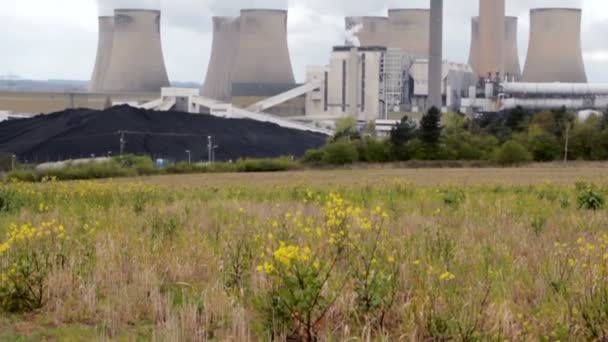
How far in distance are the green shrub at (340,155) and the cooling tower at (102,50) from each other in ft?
78.9

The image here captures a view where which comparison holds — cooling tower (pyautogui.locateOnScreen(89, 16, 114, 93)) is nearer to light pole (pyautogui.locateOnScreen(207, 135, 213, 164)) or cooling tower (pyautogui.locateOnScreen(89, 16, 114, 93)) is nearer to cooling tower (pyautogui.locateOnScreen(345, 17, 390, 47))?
cooling tower (pyautogui.locateOnScreen(345, 17, 390, 47))

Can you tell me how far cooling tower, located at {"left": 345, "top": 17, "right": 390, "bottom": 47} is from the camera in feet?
168

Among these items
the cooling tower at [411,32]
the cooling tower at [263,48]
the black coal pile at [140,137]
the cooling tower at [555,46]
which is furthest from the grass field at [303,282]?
the cooling tower at [411,32]

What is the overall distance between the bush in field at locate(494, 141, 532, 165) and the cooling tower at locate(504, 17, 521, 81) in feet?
95.3

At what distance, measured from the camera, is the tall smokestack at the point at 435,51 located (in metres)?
38.7

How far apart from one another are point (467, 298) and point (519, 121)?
102 feet

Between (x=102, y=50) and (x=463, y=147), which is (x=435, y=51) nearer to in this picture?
(x=463, y=147)

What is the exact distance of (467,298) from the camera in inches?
137

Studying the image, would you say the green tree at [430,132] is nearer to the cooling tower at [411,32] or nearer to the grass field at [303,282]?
the grass field at [303,282]

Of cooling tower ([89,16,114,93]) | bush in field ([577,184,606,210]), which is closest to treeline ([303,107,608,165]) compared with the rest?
bush in field ([577,184,606,210])

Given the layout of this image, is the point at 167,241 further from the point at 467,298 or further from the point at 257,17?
the point at 257,17

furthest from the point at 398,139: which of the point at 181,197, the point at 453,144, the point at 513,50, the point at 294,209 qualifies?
the point at 513,50

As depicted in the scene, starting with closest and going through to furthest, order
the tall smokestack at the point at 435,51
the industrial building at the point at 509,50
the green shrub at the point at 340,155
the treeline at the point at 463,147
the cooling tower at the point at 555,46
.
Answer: the treeline at the point at 463,147 < the green shrub at the point at 340,155 < the tall smokestack at the point at 435,51 < the cooling tower at the point at 555,46 < the industrial building at the point at 509,50

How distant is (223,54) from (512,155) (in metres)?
26.7
